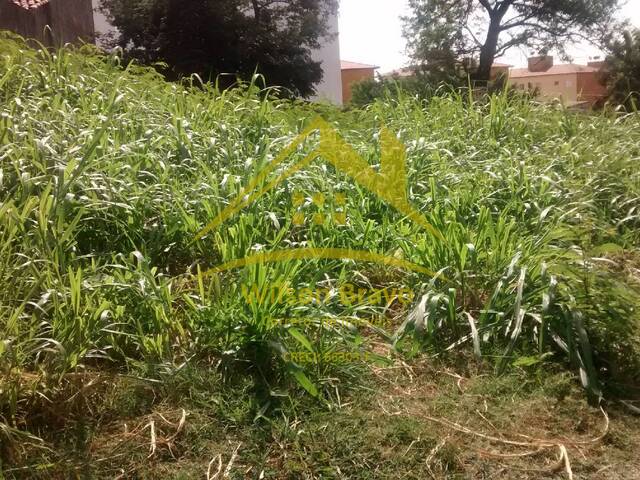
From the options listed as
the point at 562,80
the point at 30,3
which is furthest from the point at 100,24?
the point at 562,80

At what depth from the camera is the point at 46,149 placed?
3076 mm

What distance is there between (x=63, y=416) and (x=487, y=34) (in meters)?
9.77

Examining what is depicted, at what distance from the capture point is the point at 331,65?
11992 millimetres

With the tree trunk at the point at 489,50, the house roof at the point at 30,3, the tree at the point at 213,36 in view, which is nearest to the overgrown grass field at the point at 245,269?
the house roof at the point at 30,3

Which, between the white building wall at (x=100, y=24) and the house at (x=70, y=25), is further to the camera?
the white building wall at (x=100, y=24)

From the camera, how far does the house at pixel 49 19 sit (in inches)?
281

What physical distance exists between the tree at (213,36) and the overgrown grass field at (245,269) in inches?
195

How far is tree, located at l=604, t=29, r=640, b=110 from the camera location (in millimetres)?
8828

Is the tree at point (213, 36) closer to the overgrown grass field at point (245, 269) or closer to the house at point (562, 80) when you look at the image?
the house at point (562, 80)

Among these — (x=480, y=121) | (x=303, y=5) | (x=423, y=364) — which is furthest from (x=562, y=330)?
(x=303, y=5)

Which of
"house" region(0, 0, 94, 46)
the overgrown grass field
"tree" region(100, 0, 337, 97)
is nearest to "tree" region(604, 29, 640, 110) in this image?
"tree" region(100, 0, 337, 97)

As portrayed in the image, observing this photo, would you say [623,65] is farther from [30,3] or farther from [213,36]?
[30,3]

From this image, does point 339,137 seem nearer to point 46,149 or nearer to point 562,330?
point 46,149

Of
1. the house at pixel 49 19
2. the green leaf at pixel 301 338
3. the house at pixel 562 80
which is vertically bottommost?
the green leaf at pixel 301 338
